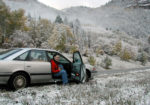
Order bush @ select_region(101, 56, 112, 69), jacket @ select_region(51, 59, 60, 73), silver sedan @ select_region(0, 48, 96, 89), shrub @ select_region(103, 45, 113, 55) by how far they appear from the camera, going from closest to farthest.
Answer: silver sedan @ select_region(0, 48, 96, 89)
jacket @ select_region(51, 59, 60, 73)
bush @ select_region(101, 56, 112, 69)
shrub @ select_region(103, 45, 113, 55)

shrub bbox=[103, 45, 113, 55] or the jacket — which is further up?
the jacket

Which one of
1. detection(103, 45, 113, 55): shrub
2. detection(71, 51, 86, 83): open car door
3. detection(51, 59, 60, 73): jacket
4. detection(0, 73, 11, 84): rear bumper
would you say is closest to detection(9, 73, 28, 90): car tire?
detection(0, 73, 11, 84): rear bumper

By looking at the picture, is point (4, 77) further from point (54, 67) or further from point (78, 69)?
point (78, 69)

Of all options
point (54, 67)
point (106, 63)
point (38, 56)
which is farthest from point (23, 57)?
point (106, 63)

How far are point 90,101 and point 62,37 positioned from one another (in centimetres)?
3234

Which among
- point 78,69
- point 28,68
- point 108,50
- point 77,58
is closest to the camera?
point 28,68

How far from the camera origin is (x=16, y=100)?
385 cm

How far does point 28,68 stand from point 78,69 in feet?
6.76

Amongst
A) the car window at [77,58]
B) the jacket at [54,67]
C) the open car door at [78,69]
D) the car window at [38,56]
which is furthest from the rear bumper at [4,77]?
the car window at [77,58]

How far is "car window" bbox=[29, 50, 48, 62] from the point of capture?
571 cm

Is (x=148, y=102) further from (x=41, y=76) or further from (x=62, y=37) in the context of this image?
(x=62, y=37)

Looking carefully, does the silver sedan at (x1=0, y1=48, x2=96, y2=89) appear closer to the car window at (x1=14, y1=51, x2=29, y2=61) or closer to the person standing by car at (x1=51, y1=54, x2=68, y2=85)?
the car window at (x1=14, y1=51, x2=29, y2=61)

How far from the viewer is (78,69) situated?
241 inches

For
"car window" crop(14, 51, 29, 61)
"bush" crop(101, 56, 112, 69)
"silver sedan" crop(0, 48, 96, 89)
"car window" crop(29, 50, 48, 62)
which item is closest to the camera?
"silver sedan" crop(0, 48, 96, 89)
